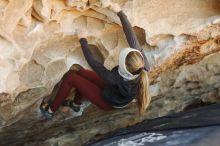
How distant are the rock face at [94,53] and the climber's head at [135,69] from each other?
215 mm

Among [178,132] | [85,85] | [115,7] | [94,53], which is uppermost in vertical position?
[115,7]

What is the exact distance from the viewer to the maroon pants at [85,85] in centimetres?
236

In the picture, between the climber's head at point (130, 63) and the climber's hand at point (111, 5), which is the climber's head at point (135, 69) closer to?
the climber's head at point (130, 63)

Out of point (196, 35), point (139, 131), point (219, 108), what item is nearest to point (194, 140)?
point (139, 131)

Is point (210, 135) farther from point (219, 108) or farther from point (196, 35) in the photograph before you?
point (196, 35)

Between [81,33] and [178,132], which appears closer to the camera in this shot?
[178,132]

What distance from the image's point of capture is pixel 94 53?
2.44 metres

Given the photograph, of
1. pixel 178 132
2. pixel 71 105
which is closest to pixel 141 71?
pixel 178 132

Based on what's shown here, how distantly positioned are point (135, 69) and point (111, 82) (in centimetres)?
14

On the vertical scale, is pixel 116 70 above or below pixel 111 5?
below

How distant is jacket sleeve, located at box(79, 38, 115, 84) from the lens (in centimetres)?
222

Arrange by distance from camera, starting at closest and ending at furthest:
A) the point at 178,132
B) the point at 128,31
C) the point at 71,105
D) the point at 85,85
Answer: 1. the point at 178,132
2. the point at 128,31
3. the point at 85,85
4. the point at 71,105

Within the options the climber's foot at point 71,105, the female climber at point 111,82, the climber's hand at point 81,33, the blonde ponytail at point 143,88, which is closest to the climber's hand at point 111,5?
the female climber at point 111,82

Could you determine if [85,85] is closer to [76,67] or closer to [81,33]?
[76,67]
